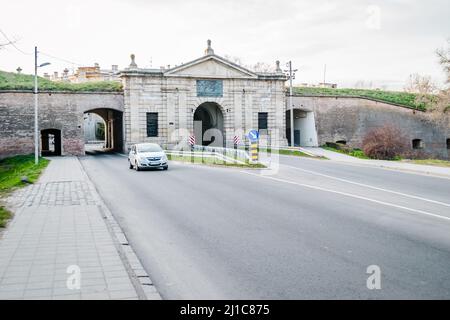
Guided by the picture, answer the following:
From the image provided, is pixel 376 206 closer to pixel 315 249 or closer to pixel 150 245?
pixel 315 249

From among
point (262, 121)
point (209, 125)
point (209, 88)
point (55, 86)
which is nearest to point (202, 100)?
point (209, 88)

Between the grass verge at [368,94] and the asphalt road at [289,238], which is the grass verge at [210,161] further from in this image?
the grass verge at [368,94]

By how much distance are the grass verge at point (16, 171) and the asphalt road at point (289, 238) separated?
13.5 feet

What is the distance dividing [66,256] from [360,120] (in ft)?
142

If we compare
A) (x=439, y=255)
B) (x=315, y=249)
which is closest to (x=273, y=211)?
(x=315, y=249)

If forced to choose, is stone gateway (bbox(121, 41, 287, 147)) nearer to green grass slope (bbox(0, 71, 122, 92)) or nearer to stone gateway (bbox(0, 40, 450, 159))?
stone gateway (bbox(0, 40, 450, 159))

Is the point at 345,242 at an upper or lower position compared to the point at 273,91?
lower

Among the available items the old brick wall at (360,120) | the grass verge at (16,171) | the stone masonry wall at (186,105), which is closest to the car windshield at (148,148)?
the grass verge at (16,171)

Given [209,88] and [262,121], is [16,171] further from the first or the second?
[262,121]

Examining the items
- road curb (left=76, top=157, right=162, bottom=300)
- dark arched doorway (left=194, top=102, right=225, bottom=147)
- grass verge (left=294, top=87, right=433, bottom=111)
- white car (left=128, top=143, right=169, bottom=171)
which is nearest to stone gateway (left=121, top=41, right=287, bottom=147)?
dark arched doorway (left=194, top=102, right=225, bottom=147)

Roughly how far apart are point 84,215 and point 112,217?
80cm

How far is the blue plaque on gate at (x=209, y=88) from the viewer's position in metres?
41.4

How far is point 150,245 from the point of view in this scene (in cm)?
819

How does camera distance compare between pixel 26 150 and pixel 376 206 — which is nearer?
pixel 376 206
